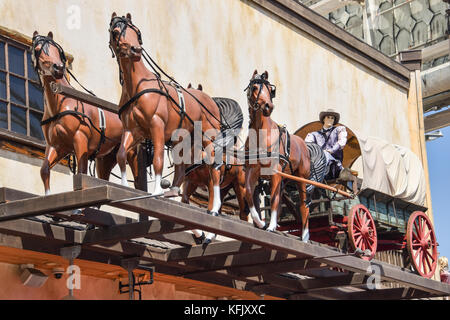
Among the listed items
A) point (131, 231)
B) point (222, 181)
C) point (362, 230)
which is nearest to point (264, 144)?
point (222, 181)

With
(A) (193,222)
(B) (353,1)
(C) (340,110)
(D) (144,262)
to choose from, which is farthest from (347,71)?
(A) (193,222)

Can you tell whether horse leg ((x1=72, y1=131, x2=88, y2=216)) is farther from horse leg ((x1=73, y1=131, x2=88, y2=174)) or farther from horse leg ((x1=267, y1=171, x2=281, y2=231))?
horse leg ((x1=267, y1=171, x2=281, y2=231))

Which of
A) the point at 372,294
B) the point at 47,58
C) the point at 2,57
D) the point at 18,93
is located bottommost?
the point at 372,294

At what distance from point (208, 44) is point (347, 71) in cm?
A: 526

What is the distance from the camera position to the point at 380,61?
22.9 metres

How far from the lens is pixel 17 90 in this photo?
44.3 feet

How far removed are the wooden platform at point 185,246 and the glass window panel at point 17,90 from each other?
6.85 feet

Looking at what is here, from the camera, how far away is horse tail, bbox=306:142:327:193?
1441 cm

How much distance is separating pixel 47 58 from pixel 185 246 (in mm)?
3156

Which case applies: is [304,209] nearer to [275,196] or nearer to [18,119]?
[275,196]

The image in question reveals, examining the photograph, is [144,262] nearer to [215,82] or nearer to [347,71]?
[215,82]

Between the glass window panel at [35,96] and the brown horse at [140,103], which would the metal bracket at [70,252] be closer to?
the brown horse at [140,103]

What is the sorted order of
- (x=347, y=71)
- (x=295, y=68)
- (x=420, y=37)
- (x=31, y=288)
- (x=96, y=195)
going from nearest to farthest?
1. (x=96, y=195)
2. (x=31, y=288)
3. (x=295, y=68)
4. (x=347, y=71)
5. (x=420, y=37)

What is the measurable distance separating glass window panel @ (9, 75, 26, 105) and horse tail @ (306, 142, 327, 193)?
438cm
